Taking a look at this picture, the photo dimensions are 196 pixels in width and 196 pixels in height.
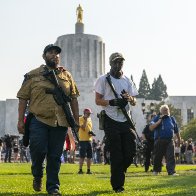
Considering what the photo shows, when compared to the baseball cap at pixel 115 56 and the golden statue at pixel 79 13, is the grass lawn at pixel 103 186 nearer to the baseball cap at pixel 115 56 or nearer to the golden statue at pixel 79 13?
the baseball cap at pixel 115 56

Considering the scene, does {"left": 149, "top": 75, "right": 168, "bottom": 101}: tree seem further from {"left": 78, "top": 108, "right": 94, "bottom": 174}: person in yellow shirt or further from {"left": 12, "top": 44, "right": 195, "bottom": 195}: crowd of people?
{"left": 12, "top": 44, "right": 195, "bottom": 195}: crowd of people

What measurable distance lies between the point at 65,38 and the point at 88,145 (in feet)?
265

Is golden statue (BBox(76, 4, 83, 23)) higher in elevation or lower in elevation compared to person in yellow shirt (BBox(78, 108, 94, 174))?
higher

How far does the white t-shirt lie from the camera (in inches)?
294

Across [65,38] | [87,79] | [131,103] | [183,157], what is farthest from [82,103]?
[131,103]

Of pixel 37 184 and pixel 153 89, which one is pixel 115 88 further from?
pixel 153 89

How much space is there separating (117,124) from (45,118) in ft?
3.93

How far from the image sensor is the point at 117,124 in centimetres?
741

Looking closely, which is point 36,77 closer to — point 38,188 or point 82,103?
point 38,188

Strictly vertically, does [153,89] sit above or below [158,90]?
above

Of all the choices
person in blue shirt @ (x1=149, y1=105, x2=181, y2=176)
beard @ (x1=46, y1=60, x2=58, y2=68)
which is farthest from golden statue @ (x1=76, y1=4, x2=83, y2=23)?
beard @ (x1=46, y1=60, x2=58, y2=68)

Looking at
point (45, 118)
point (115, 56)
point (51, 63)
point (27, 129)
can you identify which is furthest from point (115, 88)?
point (27, 129)

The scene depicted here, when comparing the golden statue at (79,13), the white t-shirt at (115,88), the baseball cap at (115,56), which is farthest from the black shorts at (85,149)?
the golden statue at (79,13)

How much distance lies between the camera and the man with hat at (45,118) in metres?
6.67
